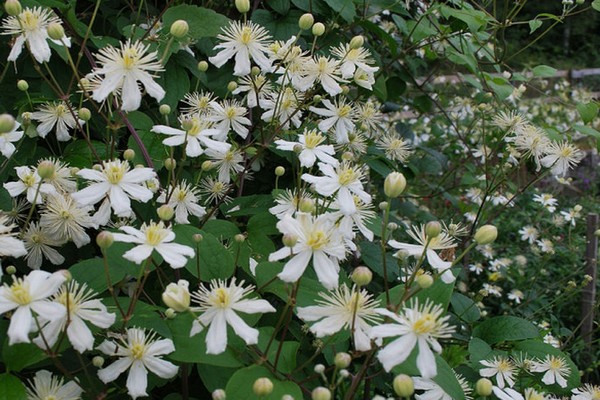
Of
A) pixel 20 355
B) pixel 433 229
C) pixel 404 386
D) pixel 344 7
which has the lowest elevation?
pixel 404 386

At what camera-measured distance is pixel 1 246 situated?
2.77ft

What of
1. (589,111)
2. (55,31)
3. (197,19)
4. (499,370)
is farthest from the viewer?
(589,111)

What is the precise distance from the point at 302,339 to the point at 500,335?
0.41m

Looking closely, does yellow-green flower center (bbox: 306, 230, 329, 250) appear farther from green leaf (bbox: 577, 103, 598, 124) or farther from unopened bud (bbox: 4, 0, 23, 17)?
green leaf (bbox: 577, 103, 598, 124)

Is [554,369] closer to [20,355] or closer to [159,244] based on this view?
[159,244]

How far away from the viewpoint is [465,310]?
1484mm

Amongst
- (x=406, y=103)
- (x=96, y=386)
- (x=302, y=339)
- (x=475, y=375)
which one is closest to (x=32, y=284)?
(x=96, y=386)

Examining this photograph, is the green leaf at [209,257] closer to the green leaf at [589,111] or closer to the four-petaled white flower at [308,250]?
the four-petaled white flower at [308,250]

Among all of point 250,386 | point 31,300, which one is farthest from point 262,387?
Answer: point 31,300

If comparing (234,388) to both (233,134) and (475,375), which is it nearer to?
(475,375)

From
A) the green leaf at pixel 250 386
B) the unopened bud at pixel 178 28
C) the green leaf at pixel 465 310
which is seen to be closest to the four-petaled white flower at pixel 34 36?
the unopened bud at pixel 178 28

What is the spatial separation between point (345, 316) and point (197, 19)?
2.42 ft

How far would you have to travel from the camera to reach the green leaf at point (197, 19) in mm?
1290

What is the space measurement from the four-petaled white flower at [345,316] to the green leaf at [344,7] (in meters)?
0.89
